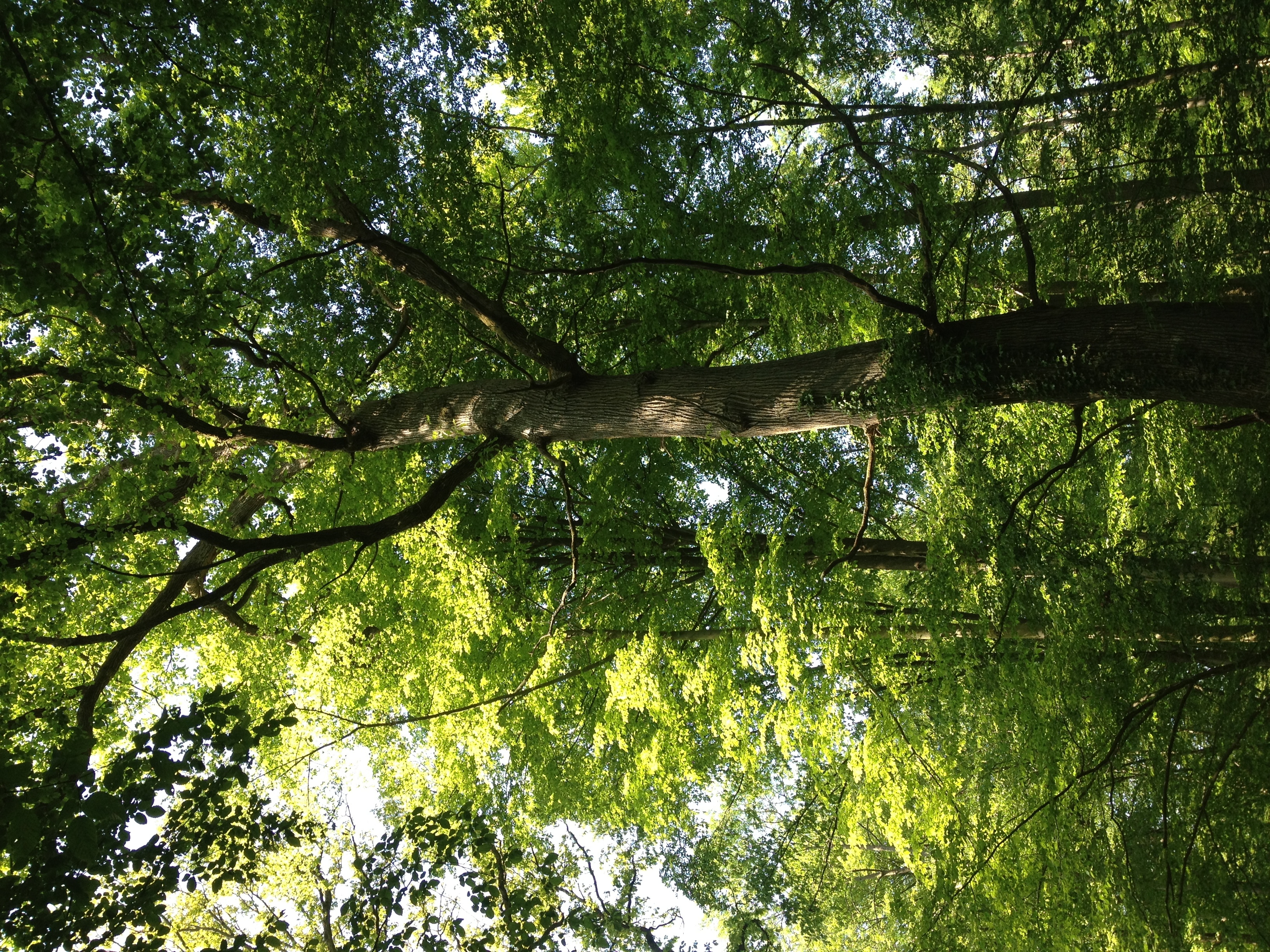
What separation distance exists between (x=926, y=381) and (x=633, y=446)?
15.2 feet

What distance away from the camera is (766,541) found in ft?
30.4

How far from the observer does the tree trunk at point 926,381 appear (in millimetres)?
4410

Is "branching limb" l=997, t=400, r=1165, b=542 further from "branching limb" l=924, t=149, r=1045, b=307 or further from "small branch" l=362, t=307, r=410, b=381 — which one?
"small branch" l=362, t=307, r=410, b=381

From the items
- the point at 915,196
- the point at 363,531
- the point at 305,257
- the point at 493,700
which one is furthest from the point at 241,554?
the point at 915,196

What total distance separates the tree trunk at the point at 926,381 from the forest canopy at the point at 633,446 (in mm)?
31

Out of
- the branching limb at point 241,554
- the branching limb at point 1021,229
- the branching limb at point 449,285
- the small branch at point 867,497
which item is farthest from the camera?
the branching limb at point 449,285

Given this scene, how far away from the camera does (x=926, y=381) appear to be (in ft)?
16.8

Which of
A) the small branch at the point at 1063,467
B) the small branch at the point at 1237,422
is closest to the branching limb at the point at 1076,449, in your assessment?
the small branch at the point at 1063,467

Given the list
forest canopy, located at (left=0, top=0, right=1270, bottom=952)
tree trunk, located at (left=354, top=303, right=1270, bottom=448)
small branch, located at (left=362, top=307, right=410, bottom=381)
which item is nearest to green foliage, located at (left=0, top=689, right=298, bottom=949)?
forest canopy, located at (left=0, top=0, right=1270, bottom=952)

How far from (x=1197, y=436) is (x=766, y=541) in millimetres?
4106

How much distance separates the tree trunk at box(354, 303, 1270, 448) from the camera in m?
4.41

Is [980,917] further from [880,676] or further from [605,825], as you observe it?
[605,825]

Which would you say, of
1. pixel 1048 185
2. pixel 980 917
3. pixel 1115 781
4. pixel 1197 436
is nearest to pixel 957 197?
pixel 1048 185

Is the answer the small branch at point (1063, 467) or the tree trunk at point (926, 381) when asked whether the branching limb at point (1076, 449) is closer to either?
the small branch at point (1063, 467)
